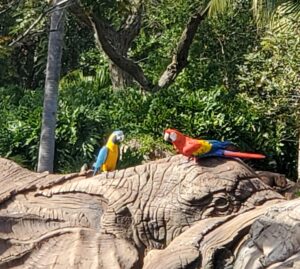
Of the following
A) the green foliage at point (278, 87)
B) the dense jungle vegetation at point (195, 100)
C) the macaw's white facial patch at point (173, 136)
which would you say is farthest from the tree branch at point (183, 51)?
the macaw's white facial patch at point (173, 136)

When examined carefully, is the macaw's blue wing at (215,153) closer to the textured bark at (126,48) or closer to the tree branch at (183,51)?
the textured bark at (126,48)

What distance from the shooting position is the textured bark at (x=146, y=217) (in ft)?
13.6

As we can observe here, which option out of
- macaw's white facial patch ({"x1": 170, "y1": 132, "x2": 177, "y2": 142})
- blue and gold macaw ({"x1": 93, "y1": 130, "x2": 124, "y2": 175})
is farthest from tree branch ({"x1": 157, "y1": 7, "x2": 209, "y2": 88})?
macaw's white facial patch ({"x1": 170, "y1": 132, "x2": 177, "y2": 142})

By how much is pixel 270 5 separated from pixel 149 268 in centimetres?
423

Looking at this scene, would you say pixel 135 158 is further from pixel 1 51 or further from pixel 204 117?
pixel 1 51

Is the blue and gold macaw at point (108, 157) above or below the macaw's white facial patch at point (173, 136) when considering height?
below

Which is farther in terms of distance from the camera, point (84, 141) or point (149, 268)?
point (84, 141)

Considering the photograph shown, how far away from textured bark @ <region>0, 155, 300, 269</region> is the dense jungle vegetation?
3.57 m

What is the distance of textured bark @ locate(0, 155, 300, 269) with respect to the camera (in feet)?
13.6

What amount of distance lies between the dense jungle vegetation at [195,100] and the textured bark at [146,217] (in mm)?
3571

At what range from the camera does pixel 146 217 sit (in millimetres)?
4520

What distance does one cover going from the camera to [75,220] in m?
4.68

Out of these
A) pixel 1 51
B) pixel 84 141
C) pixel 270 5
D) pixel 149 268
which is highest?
pixel 270 5

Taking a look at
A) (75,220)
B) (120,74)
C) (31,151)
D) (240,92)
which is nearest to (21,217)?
(75,220)
